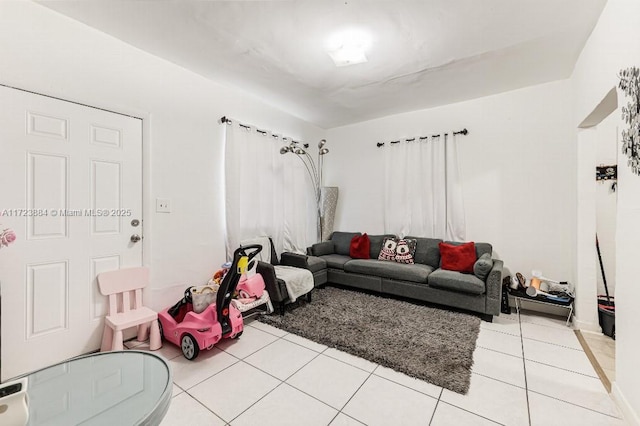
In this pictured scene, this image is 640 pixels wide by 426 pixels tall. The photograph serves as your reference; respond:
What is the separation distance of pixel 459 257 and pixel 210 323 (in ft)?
9.20

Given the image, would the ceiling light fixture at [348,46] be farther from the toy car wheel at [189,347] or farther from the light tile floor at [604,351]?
the light tile floor at [604,351]

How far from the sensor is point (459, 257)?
10.7 ft

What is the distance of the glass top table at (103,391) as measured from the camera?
0.92 meters

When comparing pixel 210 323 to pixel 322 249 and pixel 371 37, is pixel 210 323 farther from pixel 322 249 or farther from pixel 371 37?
pixel 371 37

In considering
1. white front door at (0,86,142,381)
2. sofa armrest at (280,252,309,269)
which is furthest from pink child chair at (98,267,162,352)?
sofa armrest at (280,252,309,269)

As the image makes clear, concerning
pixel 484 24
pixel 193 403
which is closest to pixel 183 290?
pixel 193 403

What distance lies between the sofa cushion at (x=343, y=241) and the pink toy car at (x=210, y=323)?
7.83ft

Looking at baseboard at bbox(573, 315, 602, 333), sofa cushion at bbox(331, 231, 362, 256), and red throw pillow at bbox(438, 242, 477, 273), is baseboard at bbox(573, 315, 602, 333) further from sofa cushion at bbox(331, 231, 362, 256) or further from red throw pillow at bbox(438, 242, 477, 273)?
sofa cushion at bbox(331, 231, 362, 256)

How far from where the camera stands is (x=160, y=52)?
8.59 feet

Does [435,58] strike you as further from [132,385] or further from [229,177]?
[132,385]

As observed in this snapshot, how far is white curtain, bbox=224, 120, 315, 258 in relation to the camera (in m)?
3.31

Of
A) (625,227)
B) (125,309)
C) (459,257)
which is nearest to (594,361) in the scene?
(625,227)

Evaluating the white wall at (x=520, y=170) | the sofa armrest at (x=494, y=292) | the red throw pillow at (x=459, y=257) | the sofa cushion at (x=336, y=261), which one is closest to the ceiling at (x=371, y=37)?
the white wall at (x=520, y=170)

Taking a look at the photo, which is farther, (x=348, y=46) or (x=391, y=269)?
(x=391, y=269)
